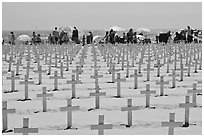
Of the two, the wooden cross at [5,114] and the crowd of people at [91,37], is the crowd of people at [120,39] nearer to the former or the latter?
the crowd of people at [91,37]

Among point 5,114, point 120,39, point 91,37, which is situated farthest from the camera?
point 120,39

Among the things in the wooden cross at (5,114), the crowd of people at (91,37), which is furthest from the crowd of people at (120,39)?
→ the wooden cross at (5,114)

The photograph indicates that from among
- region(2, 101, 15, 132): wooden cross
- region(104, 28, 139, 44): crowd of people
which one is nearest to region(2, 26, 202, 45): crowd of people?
region(104, 28, 139, 44): crowd of people

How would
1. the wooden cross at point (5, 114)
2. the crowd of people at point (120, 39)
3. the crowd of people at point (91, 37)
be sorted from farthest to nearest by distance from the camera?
the crowd of people at point (120, 39), the crowd of people at point (91, 37), the wooden cross at point (5, 114)

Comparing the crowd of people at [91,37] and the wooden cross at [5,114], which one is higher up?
the crowd of people at [91,37]

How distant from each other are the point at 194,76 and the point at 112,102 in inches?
157

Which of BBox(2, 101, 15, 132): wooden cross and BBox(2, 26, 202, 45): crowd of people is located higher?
BBox(2, 26, 202, 45): crowd of people

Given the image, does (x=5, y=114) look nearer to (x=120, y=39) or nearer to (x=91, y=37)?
(x=91, y=37)

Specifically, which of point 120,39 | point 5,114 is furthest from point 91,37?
point 5,114

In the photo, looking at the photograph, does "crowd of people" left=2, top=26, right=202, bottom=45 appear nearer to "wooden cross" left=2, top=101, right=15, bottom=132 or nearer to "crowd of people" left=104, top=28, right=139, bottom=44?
"crowd of people" left=104, top=28, right=139, bottom=44

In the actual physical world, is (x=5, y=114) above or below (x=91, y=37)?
below

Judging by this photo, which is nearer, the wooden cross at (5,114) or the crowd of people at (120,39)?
the wooden cross at (5,114)

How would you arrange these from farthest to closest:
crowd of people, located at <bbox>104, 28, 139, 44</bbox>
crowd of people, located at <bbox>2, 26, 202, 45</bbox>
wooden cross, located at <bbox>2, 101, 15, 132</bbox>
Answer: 1. crowd of people, located at <bbox>104, 28, 139, 44</bbox>
2. crowd of people, located at <bbox>2, 26, 202, 45</bbox>
3. wooden cross, located at <bbox>2, 101, 15, 132</bbox>

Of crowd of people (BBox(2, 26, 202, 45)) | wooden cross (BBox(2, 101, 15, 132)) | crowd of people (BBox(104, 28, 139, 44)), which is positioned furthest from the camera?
crowd of people (BBox(104, 28, 139, 44))
